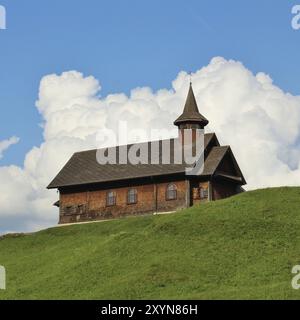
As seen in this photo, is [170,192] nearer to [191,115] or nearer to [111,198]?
[111,198]

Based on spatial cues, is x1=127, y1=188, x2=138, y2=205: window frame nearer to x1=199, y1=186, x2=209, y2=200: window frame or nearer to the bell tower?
x1=199, y1=186, x2=209, y2=200: window frame

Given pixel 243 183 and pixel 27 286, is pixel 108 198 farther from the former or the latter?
pixel 27 286

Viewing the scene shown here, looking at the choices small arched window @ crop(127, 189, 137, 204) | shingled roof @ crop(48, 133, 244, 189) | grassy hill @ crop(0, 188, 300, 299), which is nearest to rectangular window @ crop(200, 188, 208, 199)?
shingled roof @ crop(48, 133, 244, 189)

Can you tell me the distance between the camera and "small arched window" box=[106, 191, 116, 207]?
242 feet

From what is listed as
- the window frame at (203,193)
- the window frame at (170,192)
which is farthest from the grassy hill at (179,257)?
the window frame at (203,193)

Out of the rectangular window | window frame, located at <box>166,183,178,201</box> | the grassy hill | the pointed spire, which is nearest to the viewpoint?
the grassy hill

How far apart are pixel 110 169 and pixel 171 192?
790cm

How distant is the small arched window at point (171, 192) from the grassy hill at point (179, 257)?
520cm

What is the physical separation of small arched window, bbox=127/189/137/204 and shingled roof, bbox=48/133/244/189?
1314 millimetres

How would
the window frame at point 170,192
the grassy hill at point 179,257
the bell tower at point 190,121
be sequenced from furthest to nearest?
the bell tower at point 190,121, the window frame at point 170,192, the grassy hill at point 179,257

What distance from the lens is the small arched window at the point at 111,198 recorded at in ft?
242

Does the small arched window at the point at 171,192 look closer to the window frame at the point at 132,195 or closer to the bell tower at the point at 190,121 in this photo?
the window frame at the point at 132,195

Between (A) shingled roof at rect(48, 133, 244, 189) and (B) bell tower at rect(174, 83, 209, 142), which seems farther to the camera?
(B) bell tower at rect(174, 83, 209, 142)

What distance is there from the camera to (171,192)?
70688 mm
